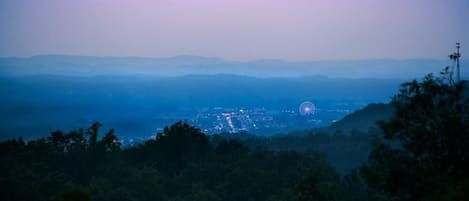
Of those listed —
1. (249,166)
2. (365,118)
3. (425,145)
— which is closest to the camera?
(425,145)

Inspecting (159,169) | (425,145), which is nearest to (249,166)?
(159,169)

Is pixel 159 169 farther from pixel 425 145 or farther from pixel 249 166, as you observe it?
pixel 425 145

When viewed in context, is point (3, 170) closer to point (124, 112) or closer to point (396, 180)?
point (396, 180)

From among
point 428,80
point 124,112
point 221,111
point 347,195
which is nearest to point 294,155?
point 347,195

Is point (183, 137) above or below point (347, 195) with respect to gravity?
above

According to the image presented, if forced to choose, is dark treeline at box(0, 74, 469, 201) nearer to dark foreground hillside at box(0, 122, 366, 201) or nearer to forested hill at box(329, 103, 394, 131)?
dark foreground hillside at box(0, 122, 366, 201)

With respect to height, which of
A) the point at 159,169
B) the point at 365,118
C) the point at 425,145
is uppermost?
the point at 425,145

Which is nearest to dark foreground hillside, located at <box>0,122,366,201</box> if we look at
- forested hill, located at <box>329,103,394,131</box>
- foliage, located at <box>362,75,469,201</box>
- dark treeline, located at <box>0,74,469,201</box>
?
dark treeline, located at <box>0,74,469,201</box>

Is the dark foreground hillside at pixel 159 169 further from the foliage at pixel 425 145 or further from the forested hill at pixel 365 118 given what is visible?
the forested hill at pixel 365 118

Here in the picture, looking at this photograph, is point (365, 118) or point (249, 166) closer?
point (249, 166)
